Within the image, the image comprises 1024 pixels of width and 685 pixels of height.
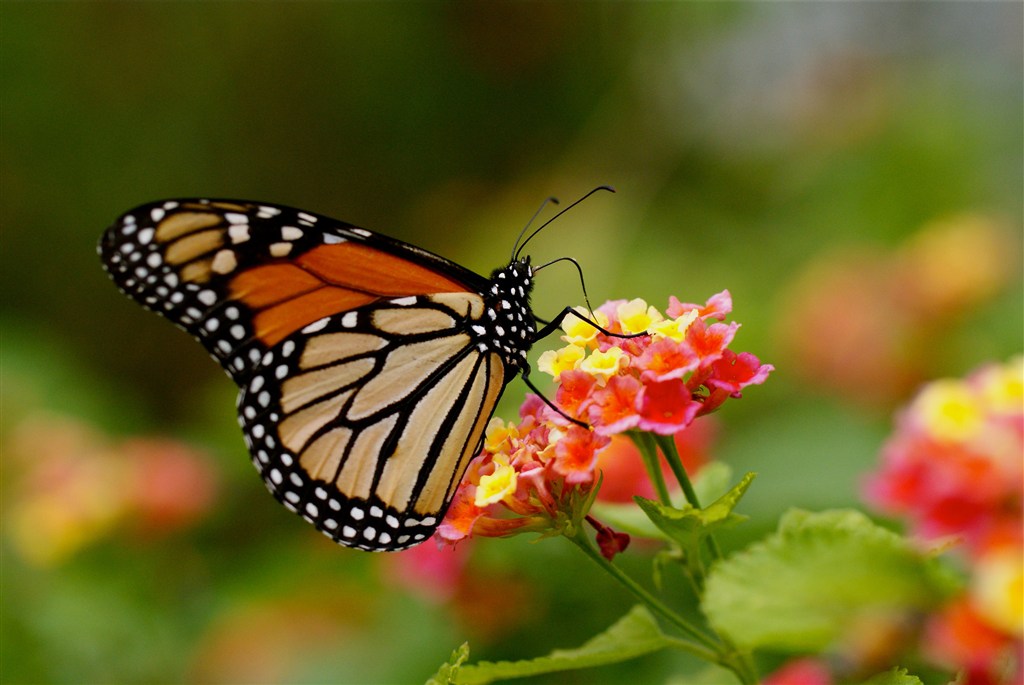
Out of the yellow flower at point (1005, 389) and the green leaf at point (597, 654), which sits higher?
the yellow flower at point (1005, 389)

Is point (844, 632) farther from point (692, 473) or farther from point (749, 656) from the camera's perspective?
point (692, 473)

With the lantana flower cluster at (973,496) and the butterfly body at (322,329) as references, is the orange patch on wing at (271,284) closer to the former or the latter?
the butterfly body at (322,329)

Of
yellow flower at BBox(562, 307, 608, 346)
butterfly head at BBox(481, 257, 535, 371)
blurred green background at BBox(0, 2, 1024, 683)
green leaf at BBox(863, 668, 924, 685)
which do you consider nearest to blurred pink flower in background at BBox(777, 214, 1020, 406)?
blurred green background at BBox(0, 2, 1024, 683)

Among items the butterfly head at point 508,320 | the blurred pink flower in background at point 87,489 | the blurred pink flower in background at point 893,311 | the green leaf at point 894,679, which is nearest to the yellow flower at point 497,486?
the green leaf at point 894,679

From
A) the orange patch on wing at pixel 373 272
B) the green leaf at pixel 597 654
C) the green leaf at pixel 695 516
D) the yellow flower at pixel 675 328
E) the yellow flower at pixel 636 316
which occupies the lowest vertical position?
the green leaf at pixel 597 654

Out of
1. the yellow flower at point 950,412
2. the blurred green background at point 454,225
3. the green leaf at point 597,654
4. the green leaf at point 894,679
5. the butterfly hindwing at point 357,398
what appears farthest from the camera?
the blurred green background at point 454,225

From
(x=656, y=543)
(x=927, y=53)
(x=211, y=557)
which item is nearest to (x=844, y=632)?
(x=656, y=543)

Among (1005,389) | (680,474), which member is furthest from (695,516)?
(1005,389)
